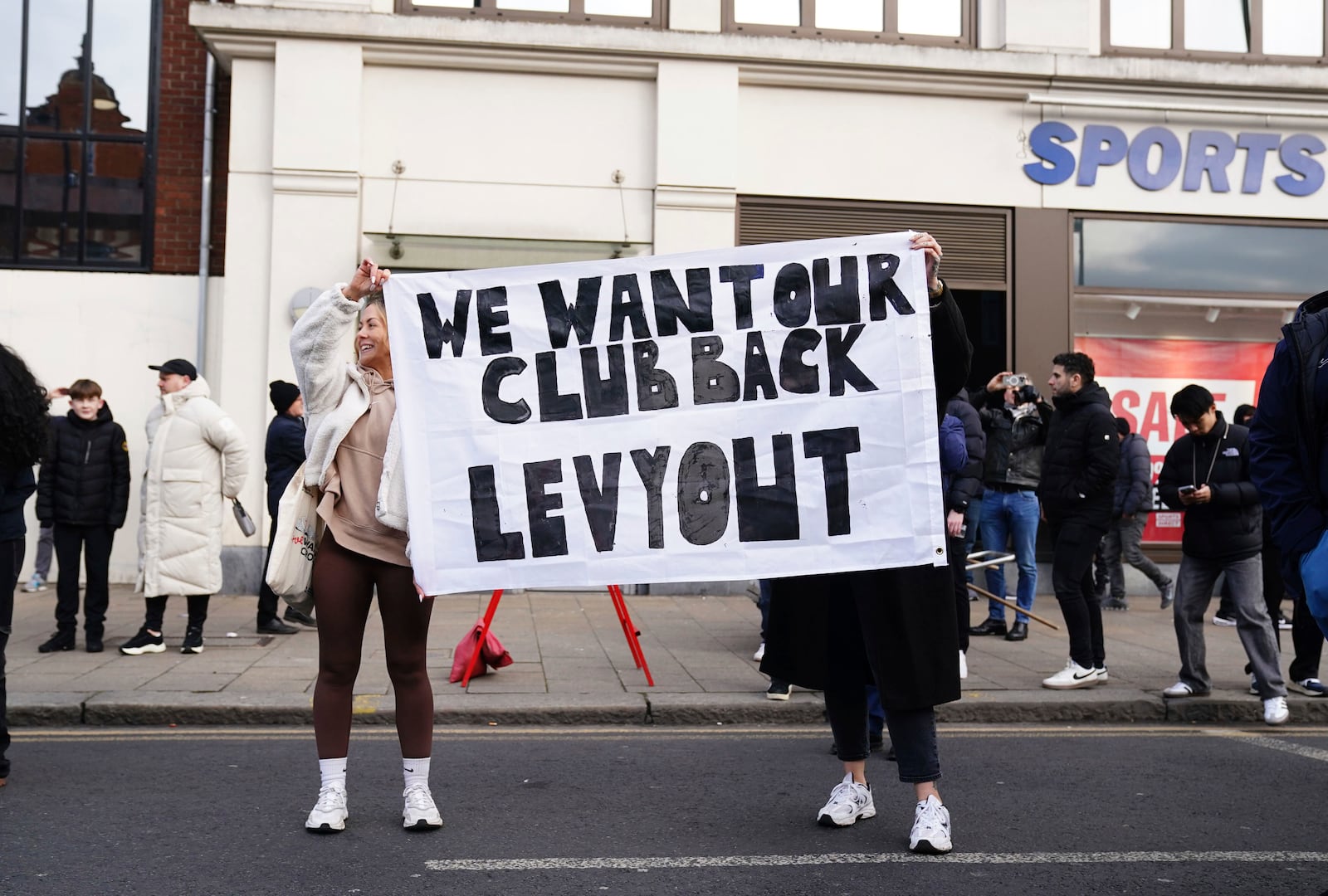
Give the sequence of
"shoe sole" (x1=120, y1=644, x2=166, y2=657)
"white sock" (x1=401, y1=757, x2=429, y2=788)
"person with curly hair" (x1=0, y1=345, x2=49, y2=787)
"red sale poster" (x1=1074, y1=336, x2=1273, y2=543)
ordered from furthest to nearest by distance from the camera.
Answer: "red sale poster" (x1=1074, y1=336, x2=1273, y2=543) → "shoe sole" (x1=120, y1=644, x2=166, y2=657) → "person with curly hair" (x1=0, y1=345, x2=49, y2=787) → "white sock" (x1=401, y1=757, x2=429, y2=788)

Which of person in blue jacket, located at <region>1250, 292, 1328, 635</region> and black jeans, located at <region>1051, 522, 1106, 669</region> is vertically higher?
person in blue jacket, located at <region>1250, 292, 1328, 635</region>

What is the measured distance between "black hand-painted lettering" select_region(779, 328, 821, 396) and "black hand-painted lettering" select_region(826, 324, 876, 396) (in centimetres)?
5

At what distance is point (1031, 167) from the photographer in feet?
42.0

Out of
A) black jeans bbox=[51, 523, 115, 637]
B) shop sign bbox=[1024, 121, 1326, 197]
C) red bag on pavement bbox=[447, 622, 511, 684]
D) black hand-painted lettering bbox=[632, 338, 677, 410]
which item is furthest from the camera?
shop sign bbox=[1024, 121, 1326, 197]

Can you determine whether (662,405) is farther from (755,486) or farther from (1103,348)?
(1103,348)

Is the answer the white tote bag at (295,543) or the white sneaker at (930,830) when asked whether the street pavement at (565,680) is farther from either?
the white sneaker at (930,830)

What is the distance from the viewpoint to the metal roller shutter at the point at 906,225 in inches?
496

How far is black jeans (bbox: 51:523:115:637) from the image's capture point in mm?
8422

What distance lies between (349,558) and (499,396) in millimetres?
827

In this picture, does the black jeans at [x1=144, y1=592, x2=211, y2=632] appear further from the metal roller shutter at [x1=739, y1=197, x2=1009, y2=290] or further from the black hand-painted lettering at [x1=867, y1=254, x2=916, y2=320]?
the metal roller shutter at [x1=739, y1=197, x2=1009, y2=290]

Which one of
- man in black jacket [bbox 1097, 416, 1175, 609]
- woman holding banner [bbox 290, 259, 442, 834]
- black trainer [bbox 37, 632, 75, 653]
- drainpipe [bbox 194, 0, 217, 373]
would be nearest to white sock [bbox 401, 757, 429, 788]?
woman holding banner [bbox 290, 259, 442, 834]

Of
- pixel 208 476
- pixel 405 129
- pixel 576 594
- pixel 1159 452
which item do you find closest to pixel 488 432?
pixel 208 476

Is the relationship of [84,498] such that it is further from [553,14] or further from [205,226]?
[553,14]

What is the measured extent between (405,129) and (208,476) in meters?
4.96
